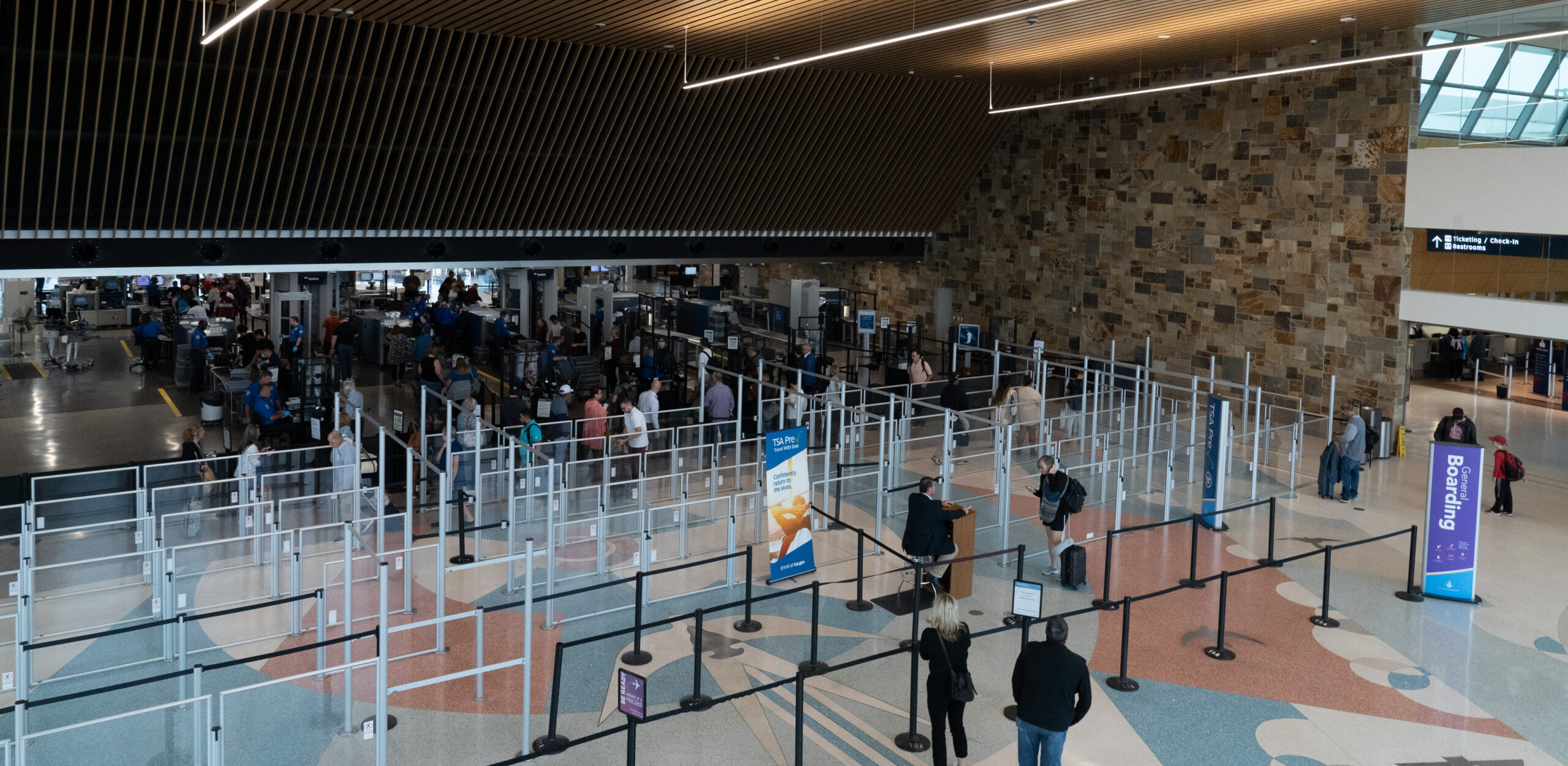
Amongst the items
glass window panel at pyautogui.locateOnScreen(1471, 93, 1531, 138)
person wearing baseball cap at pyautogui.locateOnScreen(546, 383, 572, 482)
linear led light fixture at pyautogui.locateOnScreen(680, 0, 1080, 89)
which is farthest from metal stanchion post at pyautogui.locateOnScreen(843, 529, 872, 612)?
glass window panel at pyautogui.locateOnScreen(1471, 93, 1531, 138)

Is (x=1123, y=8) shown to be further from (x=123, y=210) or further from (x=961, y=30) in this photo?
(x=123, y=210)

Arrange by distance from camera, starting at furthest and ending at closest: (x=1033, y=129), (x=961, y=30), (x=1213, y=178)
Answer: (x=1033, y=129)
(x=1213, y=178)
(x=961, y=30)

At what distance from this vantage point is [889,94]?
20.3 metres

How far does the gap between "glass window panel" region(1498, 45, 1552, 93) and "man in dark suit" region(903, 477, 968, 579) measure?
35.1 feet

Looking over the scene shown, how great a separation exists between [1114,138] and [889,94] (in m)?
4.22

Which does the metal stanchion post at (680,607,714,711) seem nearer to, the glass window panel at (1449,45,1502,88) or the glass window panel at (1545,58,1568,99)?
the glass window panel at (1545,58,1568,99)

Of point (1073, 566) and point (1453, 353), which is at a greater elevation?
point (1453, 353)

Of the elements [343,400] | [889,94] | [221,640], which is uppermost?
[889,94]

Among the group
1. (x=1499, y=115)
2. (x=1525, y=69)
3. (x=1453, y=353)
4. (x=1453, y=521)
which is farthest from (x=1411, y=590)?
(x=1453, y=353)

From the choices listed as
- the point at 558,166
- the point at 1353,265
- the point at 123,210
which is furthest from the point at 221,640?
the point at 1353,265

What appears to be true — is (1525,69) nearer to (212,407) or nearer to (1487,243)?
(1487,243)

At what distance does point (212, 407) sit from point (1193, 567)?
13.9 meters

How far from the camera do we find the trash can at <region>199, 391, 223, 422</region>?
57.2 feet

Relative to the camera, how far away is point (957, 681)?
686 cm
